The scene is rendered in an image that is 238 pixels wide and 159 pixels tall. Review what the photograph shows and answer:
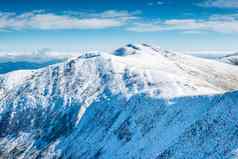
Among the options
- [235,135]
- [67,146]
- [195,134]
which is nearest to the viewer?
[235,135]

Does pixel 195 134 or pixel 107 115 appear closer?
pixel 195 134

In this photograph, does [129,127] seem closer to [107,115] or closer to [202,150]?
[107,115]

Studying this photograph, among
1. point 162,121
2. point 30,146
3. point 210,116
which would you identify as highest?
point 210,116

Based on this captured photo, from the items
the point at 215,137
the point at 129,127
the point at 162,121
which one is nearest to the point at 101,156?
the point at 129,127

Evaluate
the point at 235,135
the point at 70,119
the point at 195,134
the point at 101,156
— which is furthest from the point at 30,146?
the point at 235,135

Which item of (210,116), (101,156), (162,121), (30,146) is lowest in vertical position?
(30,146)

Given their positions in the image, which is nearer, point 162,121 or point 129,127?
point 162,121

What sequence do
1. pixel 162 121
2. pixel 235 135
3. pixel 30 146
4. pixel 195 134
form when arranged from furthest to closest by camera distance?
pixel 30 146 → pixel 162 121 → pixel 195 134 → pixel 235 135

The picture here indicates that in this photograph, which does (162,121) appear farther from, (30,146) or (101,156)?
(30,146)

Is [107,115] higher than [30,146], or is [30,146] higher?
[107,115]
